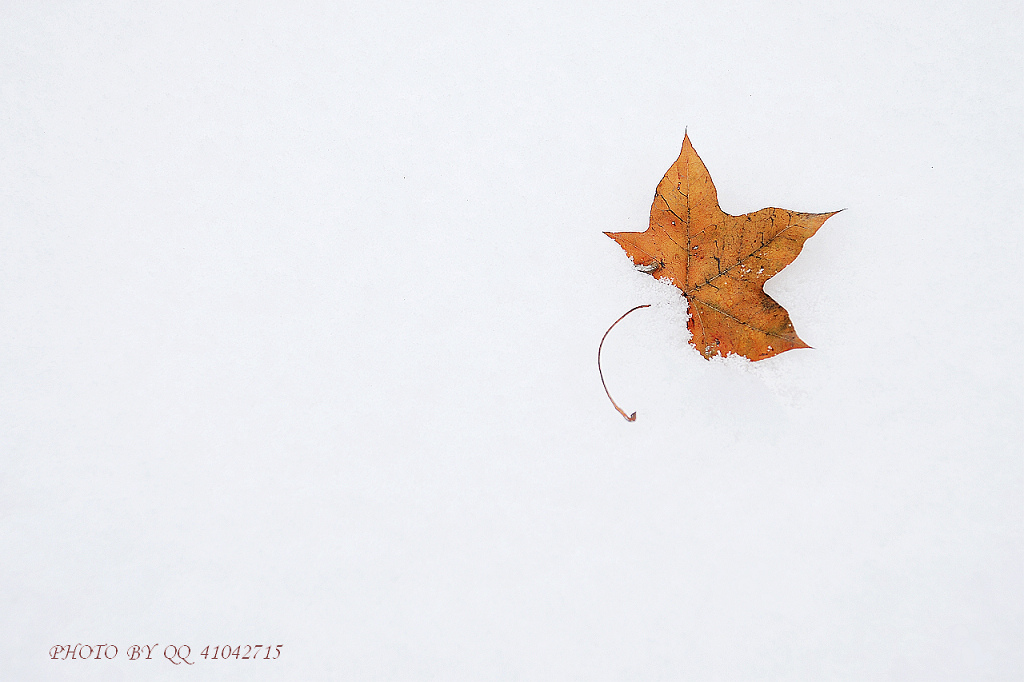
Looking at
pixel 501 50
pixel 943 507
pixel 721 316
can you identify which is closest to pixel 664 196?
pixel 721 316

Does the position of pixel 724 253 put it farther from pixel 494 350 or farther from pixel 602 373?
pixel 494 350

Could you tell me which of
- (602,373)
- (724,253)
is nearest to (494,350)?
(602,373)

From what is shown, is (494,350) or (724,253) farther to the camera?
(494,350)
